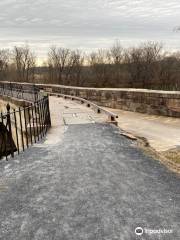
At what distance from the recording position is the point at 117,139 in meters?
8.22

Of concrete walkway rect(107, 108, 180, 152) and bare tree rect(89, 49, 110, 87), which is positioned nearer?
concrete walkway rect(107, 108, 180, 152)

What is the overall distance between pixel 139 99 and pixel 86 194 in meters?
9.74

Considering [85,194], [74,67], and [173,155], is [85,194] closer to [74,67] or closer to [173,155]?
[173,155]

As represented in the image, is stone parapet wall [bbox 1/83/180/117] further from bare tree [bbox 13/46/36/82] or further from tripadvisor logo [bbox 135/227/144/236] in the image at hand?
bare tree [bbox 13/46/36/82]

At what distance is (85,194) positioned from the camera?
479 centimetres

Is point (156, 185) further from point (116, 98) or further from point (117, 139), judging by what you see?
point (116, 98)

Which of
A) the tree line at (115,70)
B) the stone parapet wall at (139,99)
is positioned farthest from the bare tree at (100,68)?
the stone parapet wall at (139,99)

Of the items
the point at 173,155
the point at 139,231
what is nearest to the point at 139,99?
the point at 173,155

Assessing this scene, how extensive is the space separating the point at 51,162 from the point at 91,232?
273 centimetres

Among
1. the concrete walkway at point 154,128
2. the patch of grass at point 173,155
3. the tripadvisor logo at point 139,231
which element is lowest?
the tripadvisor logo at point 139,231

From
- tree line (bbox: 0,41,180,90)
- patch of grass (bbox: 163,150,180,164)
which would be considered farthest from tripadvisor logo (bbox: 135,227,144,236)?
tree line (bbox: 0,41,180,90)

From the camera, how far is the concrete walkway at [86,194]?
12.6 feet

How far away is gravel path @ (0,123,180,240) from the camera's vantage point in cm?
385

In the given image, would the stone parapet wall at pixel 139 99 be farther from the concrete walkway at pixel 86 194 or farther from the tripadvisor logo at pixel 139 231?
the tripadvisor logo at pixel 139 231
